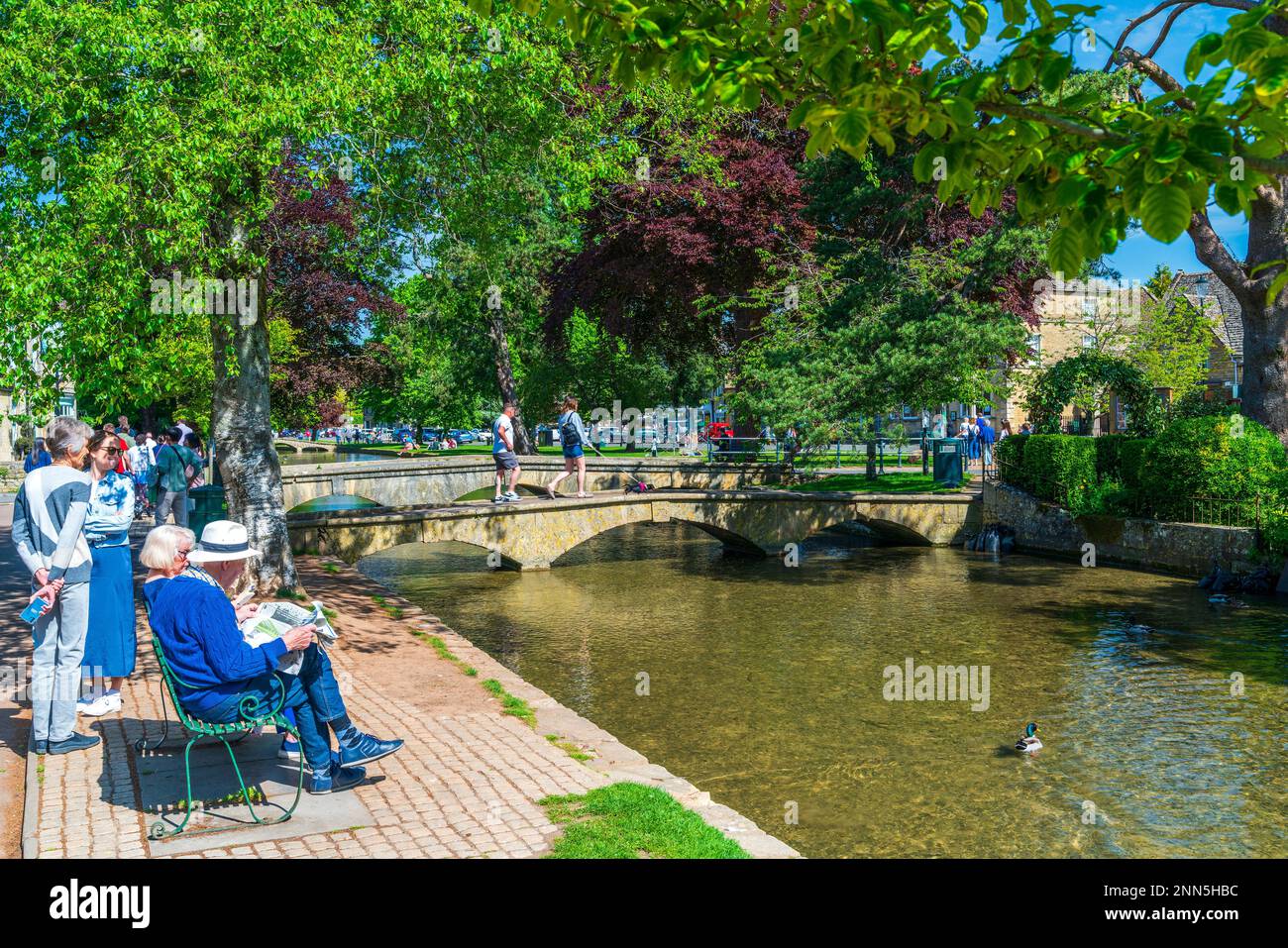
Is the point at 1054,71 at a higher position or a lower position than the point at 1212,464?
higher

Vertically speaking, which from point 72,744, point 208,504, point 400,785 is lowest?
point 400,785

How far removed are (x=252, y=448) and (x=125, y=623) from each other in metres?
4.96

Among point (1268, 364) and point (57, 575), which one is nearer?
point (57, 575)

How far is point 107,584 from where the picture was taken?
A: 7812 mm

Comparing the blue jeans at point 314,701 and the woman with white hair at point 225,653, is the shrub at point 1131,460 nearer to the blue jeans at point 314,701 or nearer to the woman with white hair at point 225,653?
the blue jeans at point 314,701

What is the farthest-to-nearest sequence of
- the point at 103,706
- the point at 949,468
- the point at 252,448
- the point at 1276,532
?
the point at 949,468 < the point at 1276,532 < the point at 252,448 < the point at 103,706

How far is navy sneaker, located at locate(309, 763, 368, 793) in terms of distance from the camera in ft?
20.0

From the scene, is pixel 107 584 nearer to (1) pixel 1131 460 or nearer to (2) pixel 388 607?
(2) pixel 388 607

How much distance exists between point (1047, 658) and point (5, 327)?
12032 millimetres

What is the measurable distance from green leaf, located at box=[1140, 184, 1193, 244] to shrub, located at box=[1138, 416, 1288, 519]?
661 inches

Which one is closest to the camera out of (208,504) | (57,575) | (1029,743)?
(57,575)

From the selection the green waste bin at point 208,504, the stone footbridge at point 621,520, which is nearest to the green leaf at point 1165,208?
the green waste bin at point 208,504

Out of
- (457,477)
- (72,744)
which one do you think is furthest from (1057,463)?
(72,744)

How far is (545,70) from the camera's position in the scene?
12820mm
